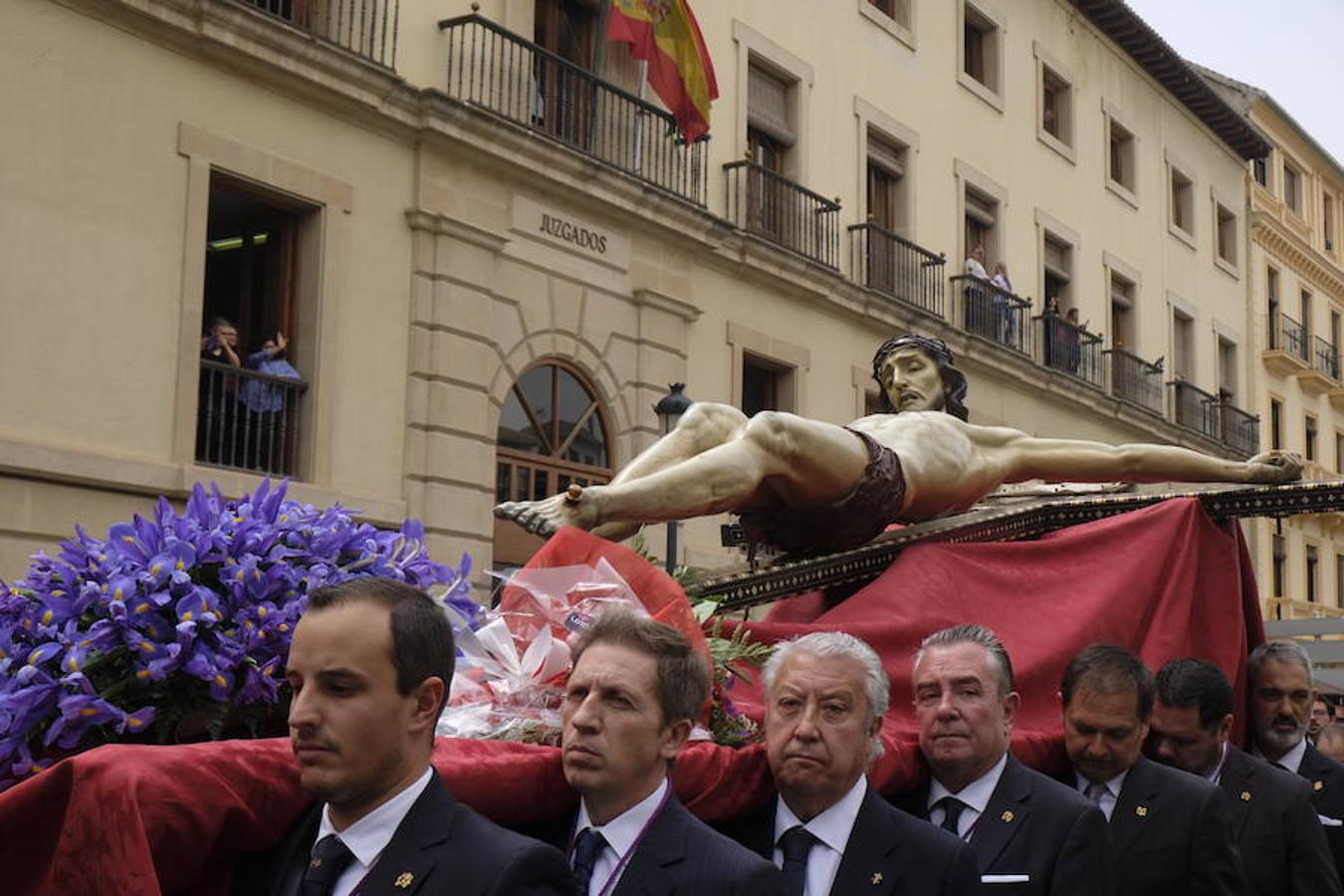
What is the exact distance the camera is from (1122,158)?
26.8m

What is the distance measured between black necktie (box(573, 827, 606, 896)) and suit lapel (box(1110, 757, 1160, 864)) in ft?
5.64

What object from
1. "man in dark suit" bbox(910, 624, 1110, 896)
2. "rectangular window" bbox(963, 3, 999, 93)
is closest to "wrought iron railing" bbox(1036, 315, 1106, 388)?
"rectangular window" bbox(963, 3, 999, 93)

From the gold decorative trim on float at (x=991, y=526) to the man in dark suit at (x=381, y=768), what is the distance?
6.65 ft

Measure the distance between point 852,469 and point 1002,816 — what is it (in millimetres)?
1335

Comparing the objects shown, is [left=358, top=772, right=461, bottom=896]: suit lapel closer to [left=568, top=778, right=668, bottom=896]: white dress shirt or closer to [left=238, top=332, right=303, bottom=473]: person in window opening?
[left=568, top=778, right=668, bottom=896]: white dress shirt

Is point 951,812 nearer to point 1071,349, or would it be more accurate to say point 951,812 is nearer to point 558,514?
point 558,514

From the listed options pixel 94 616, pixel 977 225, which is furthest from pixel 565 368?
pixel 94 616

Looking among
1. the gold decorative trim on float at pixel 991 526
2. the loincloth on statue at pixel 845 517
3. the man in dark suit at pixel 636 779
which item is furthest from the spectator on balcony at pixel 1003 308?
the man in dark suit at pixel 636 779

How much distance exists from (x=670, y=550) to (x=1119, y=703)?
4928 mm

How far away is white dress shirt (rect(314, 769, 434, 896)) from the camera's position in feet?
8.14

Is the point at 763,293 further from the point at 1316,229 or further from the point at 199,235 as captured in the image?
the point at 1316,229

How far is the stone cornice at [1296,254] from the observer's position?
3231 cm

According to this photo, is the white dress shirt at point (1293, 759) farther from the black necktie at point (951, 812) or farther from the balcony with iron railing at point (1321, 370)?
the balcony with iron railing at point (1321, 370)

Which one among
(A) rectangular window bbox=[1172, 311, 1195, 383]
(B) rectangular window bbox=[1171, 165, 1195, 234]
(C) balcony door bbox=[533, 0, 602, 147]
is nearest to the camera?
(C) balcony door bbox=[533, 0, 602, 147]
